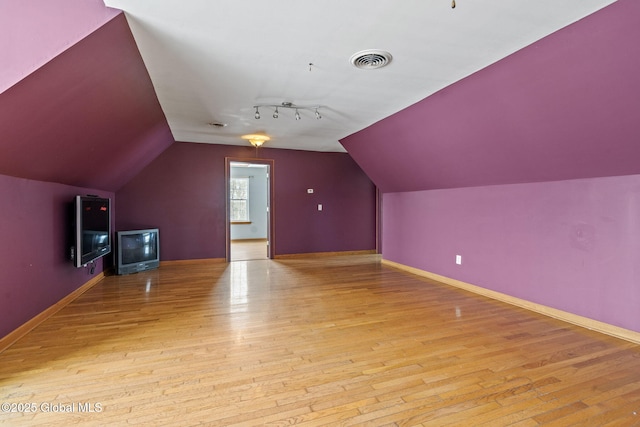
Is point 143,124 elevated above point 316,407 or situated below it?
above

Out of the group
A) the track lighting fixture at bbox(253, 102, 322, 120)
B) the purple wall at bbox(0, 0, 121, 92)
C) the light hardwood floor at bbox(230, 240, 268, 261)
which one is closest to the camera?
the purple wall at bbox(0, 0, 121, 92)

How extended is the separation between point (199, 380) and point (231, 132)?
408 cm

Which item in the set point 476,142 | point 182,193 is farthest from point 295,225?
point 476,142

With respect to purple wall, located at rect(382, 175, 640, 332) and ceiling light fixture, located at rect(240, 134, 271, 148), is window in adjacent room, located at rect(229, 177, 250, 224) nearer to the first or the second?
ceiling light fixture, located at rect(240, 134, 271, 148)

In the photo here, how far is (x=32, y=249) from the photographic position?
9.48 feet

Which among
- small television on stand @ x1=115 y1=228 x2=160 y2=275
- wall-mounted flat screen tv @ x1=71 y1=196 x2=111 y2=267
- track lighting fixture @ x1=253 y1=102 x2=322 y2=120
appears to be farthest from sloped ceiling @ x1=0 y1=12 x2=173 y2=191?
small television on stand @ x1=115 y1=228 x2=160 y2=275

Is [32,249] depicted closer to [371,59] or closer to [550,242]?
[371,59]

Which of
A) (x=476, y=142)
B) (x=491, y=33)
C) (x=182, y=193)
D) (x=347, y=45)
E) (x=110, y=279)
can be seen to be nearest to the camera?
(x=491, y=33)

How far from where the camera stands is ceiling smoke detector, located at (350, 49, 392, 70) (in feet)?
8.44

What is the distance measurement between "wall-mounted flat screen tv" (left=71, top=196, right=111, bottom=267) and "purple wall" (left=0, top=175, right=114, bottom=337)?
0.56 ft

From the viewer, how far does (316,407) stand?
179 centimetres

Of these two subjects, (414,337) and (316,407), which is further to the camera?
(414,337)

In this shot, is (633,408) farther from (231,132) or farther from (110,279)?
(110,279)

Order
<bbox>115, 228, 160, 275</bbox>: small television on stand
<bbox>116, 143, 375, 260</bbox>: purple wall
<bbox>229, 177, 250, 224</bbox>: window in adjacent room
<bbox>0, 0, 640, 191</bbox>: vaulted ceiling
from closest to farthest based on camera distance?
1. <bbox>0, 0, 640, 191</bbox>: vaulted ceiling
2. <bbox>115, 228, 160, 275</bbox>: small television on stand
3. <bbox>116, 143, 375, 260</bbox>: purple wall
4. <bbox>229, 177, 250, 224</bbox>: window in adjacent room
